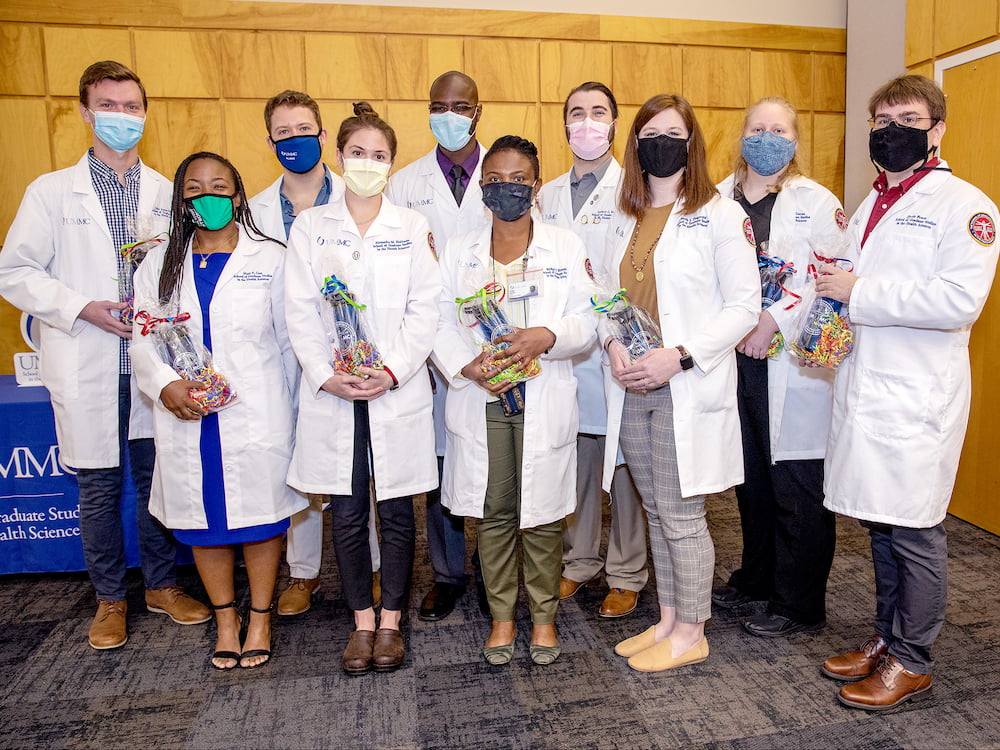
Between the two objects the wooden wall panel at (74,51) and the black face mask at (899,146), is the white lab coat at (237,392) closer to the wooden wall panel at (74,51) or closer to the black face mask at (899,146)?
the black face mask at (899,146)

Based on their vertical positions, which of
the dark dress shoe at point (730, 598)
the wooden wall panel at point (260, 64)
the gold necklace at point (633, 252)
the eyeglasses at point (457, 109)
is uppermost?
the wooden wall panel at point (260, 64)

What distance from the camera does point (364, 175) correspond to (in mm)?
2506

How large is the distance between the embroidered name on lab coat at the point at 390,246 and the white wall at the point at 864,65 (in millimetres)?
3836

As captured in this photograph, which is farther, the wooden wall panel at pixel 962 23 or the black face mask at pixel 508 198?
the wooden wall panel at pixel 962 23

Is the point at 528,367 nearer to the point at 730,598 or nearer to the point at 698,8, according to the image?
the point at 730,598

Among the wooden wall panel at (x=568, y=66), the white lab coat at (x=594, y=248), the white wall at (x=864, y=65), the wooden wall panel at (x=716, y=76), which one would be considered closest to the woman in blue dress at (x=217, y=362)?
the white lab coat at (x=594, y=248)

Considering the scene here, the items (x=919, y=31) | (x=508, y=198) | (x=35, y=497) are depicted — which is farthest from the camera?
(x=919, y=31)

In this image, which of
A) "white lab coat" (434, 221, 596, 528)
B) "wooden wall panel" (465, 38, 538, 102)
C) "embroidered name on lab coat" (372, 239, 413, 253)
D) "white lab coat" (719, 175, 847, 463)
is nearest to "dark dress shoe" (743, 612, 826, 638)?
"white lab coat" (719, 175, 847, 463)

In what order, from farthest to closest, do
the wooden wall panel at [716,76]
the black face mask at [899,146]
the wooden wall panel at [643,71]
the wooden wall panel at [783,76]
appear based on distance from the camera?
the wooden wall panel at [783,76] → the wooden wall panel at [716,76] → the wooden wall panel at [643,71] → the black face mask at [899,146]

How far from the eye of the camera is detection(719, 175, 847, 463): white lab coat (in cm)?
258

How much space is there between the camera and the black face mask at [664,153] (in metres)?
2.35

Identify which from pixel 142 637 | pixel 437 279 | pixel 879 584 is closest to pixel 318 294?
pixel 437 279

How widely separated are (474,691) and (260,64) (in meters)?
4.19

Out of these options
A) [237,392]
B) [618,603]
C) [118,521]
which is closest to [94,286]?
[237,392]
